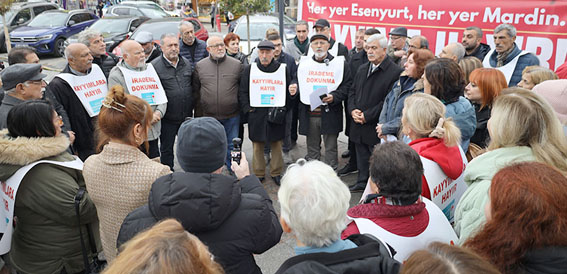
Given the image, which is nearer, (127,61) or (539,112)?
(539,112)

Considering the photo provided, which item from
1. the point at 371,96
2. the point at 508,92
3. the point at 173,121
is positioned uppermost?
the point at 508,92

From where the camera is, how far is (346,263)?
4.96 ft

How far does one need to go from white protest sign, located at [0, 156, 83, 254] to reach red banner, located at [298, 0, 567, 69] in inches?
221

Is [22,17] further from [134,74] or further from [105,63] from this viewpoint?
[134,74]

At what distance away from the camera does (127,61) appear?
463 centimetres

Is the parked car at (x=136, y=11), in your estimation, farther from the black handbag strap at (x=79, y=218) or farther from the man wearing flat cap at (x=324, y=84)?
the black handbag strap at (x=79, y=218)

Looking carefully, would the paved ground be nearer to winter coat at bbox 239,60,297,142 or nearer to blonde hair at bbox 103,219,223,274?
winter coat at bbox 239,60,297,142

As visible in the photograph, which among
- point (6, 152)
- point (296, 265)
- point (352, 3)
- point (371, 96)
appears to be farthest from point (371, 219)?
point (352, 3)

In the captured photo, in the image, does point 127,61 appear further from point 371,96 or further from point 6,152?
point 371,96

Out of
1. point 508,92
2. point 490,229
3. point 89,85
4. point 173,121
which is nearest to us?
point 490,229

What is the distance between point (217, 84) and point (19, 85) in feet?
7.10

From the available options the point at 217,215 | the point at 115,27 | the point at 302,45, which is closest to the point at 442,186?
the point at 217,215

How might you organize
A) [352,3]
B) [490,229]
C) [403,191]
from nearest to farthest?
[490,229]
[403,191]
[352,3]

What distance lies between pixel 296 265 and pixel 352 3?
21.4ft
